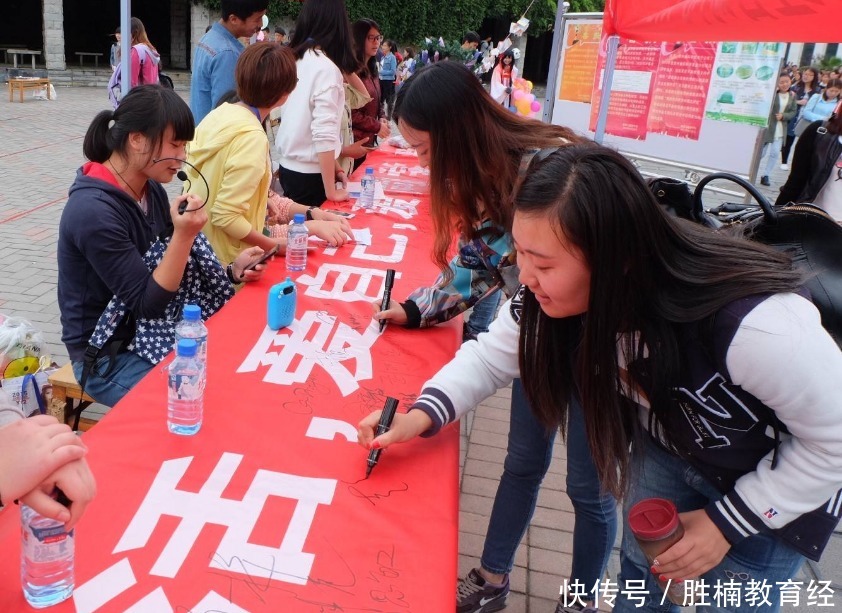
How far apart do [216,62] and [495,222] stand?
2406mm

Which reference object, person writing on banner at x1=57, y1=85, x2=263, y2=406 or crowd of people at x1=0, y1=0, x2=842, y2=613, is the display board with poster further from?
person writing on banner at x1=57, y1=85, x2=263, y2=406

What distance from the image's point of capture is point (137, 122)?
191cm

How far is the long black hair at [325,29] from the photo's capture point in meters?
3.39

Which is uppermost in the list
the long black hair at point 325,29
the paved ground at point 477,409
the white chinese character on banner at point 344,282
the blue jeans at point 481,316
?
the long black hair at point 325,29

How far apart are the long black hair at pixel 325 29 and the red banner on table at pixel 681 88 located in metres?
3.13

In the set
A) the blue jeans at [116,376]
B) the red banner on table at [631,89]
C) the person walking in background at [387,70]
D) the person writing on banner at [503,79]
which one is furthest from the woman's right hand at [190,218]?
the person walking in background at [387,70]

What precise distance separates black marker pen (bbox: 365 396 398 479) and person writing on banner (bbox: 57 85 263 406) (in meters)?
0.79

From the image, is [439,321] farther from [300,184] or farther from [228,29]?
[228,29]

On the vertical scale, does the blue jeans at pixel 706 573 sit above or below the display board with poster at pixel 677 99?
below

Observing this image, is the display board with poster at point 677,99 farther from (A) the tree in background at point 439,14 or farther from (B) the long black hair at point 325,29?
(A) the tree in background at point 439,14

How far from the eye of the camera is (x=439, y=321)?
1987mm

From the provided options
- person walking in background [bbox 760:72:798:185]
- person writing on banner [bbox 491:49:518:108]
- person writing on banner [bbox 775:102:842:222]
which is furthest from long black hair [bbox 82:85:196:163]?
person walking in background [bbox 760:72:798:185]

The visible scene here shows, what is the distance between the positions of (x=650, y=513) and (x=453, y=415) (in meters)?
0.47

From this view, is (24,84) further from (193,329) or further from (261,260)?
(193,329)
